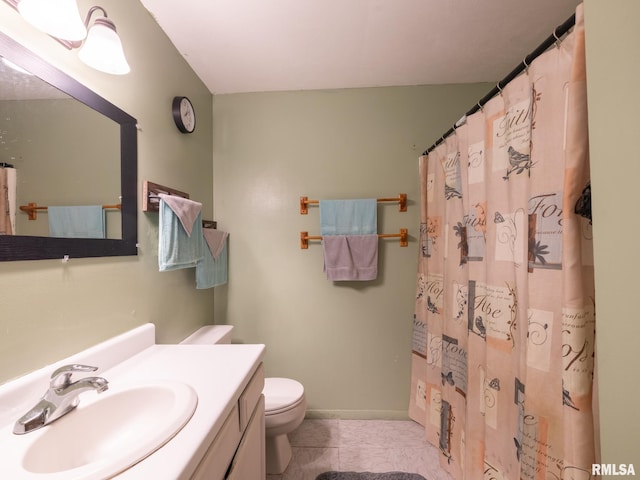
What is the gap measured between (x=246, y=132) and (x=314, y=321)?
142 cm

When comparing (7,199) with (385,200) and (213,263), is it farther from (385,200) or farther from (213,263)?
(385,200)

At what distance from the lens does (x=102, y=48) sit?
2.71ft

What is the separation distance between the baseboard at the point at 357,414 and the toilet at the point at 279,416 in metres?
0.39

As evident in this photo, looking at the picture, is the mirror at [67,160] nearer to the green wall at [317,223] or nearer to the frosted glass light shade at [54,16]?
the frosted glass light shade at [54,16]

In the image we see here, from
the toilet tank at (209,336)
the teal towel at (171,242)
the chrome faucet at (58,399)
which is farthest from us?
the toilet tank at (209,336)

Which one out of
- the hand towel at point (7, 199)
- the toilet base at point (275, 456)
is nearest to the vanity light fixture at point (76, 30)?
the hand towel at point (7, 199)

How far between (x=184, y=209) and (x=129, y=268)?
332mm

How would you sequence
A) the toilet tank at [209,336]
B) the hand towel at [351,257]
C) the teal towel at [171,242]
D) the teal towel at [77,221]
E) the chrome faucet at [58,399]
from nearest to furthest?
the chrome faucet at [58,399] → the teal towel at [77,221] → the teal towel at [171,242] → the toilet tank at [209,336] → the hand towel at [351,257]

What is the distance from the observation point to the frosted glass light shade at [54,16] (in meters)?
0.66

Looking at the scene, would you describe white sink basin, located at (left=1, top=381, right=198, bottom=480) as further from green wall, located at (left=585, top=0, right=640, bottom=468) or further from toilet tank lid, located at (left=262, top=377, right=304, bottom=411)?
green wall, located at (left=585, top=0, right=640, bottom=468)

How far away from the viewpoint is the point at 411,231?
1802 mm

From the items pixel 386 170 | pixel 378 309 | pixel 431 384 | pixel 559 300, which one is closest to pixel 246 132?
pixel 386 170

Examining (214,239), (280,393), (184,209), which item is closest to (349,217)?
(214,239)

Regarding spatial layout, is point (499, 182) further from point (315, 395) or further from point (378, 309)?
point (315, 395)
